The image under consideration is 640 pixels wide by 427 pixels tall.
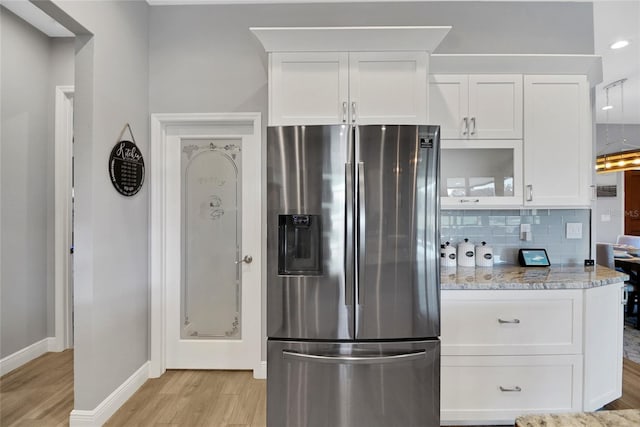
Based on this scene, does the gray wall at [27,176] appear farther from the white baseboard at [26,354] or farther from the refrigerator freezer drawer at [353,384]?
the refrigerator freezer drawer at [353,384]

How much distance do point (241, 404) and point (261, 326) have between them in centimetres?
57

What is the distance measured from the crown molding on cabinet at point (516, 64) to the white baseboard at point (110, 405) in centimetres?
311

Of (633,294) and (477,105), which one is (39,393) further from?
(633,294)

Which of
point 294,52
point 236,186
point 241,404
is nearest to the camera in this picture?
point 294,52

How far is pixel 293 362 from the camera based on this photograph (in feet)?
5.65

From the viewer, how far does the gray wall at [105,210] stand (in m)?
1.98

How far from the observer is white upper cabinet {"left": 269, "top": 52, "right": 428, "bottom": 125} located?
6.86 feet

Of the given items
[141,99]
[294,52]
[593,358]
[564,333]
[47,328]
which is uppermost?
[294,52]

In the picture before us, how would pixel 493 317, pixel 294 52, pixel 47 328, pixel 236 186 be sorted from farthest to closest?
pixel 47 328 < pixel 236 186 < pixel 294 52 < pixel 493 317

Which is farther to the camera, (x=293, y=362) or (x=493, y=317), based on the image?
(x=493, y=317)

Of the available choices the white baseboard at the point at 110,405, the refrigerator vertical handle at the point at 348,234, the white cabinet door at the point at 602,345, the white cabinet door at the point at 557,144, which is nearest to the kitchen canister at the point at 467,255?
the white cabinet door at the point at 557,144

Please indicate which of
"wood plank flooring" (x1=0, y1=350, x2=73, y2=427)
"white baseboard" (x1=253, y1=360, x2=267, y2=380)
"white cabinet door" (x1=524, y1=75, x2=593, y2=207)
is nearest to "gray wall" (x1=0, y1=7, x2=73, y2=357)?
"wood plank flooring" (x1=0, y1=350, x2=73, y2=427)

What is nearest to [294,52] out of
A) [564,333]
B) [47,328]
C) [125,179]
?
[125,179]

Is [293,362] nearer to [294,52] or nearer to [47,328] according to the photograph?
[294,52]
